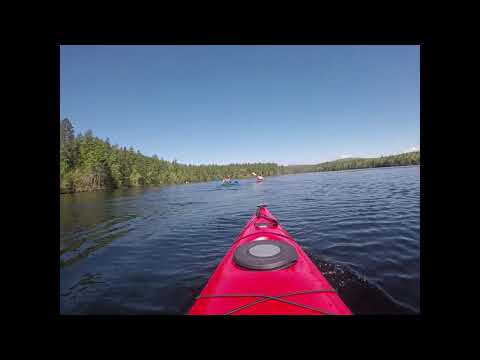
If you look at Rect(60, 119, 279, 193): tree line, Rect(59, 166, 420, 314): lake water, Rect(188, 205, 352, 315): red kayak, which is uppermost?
Rect(60, 119, 279, 193): tree line

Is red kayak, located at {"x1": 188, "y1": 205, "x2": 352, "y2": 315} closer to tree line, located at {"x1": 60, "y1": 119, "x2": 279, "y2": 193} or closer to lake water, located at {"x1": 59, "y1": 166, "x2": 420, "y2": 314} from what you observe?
lake water, located at {"x1": 59, "y1": 166, "x2": 420, "y2": 314}

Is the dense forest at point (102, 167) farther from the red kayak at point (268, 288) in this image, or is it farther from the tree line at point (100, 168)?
the red kayak at point (268, 288)

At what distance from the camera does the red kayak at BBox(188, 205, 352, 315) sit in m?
2.19

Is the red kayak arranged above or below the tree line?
below

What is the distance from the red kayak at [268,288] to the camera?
219cm

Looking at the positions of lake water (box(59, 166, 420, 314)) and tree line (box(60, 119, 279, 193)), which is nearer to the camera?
lake water (box(59, 166, 420, 314))

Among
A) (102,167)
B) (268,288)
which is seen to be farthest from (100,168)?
(268,288)

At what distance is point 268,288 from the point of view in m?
2.47

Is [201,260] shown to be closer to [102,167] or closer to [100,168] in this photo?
[100,168]

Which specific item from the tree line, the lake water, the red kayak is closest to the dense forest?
the tree line
